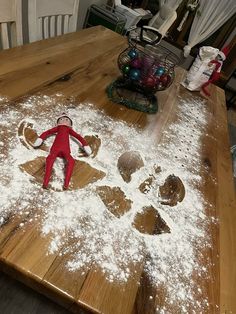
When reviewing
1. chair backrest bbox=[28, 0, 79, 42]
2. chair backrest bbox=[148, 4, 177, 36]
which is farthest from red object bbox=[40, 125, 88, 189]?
chair backrest bbox=[148, 4, 177, 36]

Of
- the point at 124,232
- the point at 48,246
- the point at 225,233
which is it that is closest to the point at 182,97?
the point at 225,233

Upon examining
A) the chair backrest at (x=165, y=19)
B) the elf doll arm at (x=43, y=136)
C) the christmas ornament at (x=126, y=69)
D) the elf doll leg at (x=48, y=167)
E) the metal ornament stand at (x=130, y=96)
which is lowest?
the chair backrest at (x=165, y=19)

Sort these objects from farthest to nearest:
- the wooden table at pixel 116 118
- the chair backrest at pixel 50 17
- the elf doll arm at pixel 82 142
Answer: the chair backrest at pixel 50 17
the elf doll arm at pixel 82 142
the wooden table at pixel 116 118

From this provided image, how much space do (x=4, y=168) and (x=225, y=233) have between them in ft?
1.96

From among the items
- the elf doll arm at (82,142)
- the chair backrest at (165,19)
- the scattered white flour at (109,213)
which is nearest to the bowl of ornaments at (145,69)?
the scattered white flour at (109,213)

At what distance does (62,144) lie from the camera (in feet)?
2.20

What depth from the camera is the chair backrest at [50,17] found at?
120 centimetres

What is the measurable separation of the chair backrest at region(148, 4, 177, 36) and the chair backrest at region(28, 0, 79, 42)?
174 cm

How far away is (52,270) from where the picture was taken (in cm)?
45

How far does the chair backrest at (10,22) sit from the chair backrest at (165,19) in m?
2.20

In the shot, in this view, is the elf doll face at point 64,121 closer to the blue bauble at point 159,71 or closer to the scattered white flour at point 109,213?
the scattered white flour at point 109,213

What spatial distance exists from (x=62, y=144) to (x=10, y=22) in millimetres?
748

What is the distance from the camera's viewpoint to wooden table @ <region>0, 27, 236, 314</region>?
45 cm

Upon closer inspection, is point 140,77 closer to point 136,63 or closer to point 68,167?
point 136,63
